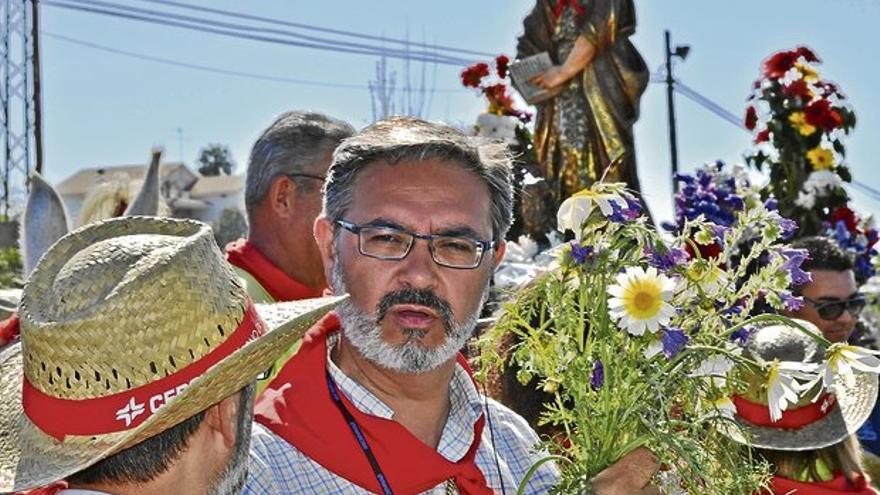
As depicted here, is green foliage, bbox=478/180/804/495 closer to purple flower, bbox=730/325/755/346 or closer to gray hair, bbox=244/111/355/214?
purple flower, bbox=730/325/755/346

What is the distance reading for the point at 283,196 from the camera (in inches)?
182

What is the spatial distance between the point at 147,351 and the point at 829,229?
469 cm

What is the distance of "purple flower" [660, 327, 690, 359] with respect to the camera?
2504mm

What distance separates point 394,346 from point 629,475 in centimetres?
59

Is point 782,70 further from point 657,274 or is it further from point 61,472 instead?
point 61,472

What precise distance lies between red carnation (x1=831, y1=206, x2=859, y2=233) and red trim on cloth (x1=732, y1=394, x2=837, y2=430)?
2.78 metres

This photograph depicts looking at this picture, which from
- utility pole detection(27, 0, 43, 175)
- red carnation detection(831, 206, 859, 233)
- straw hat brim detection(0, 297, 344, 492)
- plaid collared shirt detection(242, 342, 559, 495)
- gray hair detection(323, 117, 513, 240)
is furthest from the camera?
utility pole detection(27, 0, 43, 175)

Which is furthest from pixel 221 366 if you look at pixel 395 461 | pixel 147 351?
pixel 395 461

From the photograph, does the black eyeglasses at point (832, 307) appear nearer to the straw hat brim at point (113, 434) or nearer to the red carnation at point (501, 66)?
the red carnation at point (501, 66)

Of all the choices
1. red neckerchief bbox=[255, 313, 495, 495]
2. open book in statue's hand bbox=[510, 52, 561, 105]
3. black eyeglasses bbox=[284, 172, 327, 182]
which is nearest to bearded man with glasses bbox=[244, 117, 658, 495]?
red neckerchief bbox=[255, 313, 495, 495]

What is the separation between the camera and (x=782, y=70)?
21.2 ft

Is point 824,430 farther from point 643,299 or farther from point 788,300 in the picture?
point 643,299

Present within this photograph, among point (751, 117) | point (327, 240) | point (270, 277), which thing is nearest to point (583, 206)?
point (327, 240)

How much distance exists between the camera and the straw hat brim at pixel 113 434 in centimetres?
199
